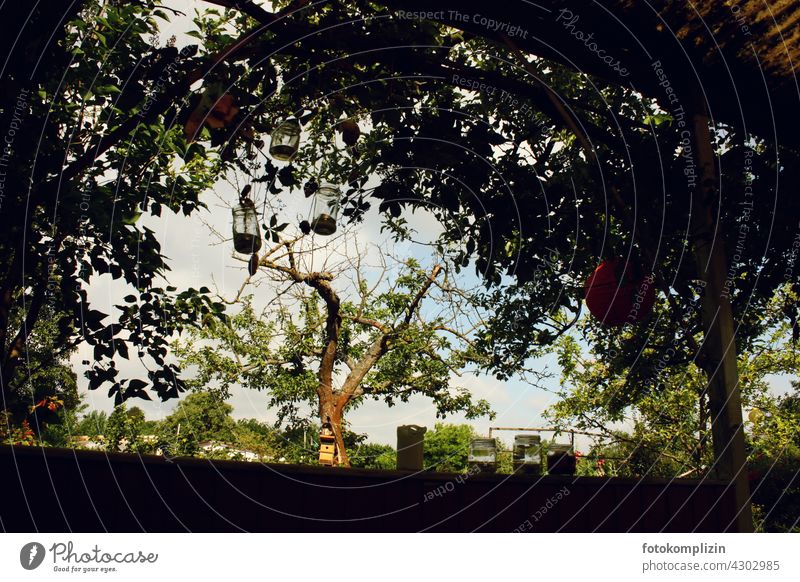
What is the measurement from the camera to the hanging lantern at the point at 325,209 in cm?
957

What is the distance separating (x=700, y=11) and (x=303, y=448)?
15.8m

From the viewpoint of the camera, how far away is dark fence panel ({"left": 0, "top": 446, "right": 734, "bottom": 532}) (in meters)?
3.10

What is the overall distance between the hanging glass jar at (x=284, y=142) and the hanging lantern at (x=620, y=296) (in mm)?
3214

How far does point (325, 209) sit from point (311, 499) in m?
6.90

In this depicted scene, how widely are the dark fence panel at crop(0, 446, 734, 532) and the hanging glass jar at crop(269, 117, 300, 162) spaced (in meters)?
3.66

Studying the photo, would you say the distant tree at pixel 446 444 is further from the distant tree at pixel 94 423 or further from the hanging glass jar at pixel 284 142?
the hanging glass jar at pixel 284 142

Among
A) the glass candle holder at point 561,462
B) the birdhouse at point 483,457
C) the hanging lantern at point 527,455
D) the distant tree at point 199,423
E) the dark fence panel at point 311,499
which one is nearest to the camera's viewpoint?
the dark fence panel at point 311,499

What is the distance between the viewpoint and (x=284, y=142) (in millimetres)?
6586

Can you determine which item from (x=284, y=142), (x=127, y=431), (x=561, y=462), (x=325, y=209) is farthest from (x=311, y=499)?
(x=127, y=431)

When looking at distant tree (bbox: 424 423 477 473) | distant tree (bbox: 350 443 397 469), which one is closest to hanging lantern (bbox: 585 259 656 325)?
distant tree (bbox: 350 443 397 469)

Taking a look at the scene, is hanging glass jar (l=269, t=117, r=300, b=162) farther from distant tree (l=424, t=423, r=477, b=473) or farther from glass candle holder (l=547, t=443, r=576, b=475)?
distant tree (l=424, t=423, r=477, b=473)

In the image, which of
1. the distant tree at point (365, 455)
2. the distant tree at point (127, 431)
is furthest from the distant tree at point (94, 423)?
the distant tree at point (365, 455)

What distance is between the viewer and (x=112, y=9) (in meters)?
7.09

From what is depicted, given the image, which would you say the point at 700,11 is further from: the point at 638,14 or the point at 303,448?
the point at 303,448
